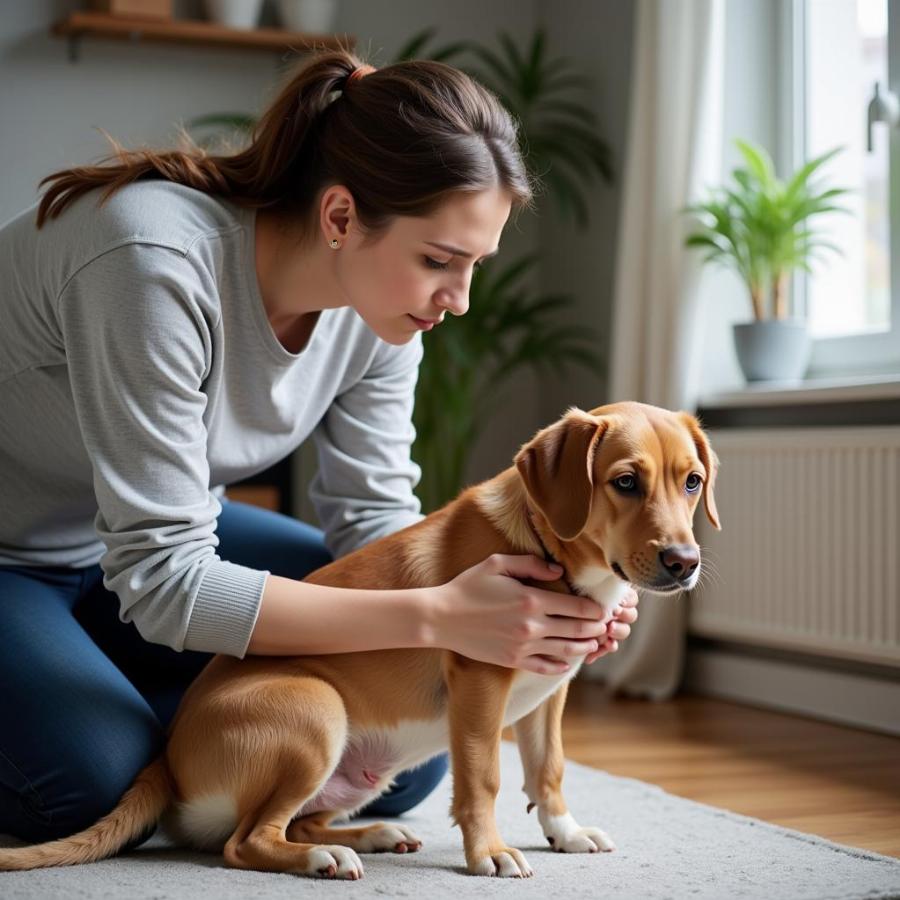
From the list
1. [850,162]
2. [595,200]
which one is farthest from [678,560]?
[595,200]

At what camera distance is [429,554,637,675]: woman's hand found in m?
1.61

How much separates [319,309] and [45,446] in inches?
17.5

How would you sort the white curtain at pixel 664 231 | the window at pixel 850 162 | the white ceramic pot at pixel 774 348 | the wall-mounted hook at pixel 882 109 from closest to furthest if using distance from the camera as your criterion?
1. the wall-mounted hook at pixel 882 109
2. the window at pixel 850 162
3. the white ceramic pot at pixel 774 348
4. the white curtain at pixel 664 231

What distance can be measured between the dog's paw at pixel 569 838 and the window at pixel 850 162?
1.85 metres

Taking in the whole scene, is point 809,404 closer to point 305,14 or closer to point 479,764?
point 479,764

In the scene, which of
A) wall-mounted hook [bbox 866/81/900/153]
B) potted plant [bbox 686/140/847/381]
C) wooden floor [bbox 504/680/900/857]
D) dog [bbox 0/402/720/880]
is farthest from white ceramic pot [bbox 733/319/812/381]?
dog [bbox 0/402/720/880]

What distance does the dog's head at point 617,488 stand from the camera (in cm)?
158

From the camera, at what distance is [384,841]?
178 centimetres

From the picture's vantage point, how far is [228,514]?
7.32 feet

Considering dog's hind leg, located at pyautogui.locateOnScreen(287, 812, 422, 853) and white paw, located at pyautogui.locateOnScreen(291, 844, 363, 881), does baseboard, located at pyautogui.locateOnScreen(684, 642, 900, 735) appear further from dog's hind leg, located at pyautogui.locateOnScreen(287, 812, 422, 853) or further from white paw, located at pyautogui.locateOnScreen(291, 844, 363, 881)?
white paw, located at pyautogui.locateOnScreen(291, 844, 363, 881)

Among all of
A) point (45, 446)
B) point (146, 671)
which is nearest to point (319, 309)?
point (45, 446)

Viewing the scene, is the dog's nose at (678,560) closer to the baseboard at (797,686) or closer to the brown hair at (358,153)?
the brown hair at (358,153)

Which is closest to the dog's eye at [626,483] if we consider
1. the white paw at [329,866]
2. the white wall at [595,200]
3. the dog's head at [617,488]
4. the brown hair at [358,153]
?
the dog's head at [617,488]

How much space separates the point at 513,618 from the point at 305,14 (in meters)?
3.16
